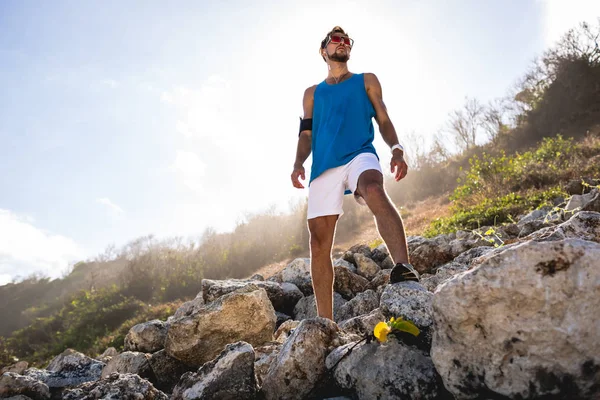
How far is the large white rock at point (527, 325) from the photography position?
112 centimetres

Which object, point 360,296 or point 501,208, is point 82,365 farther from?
point 501,208

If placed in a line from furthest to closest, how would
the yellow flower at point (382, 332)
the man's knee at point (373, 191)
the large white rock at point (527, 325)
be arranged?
the man's knee at point (373, 191) < the yellow flower at point (382, 332) < the large white rock at point (527, 325)

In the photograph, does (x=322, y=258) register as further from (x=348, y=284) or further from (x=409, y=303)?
(x=348, y=284)

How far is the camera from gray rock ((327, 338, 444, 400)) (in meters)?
1.44

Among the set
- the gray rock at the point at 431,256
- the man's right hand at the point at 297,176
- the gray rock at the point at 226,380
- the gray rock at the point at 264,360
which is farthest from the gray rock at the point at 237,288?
the gray rock at the point at 226,380

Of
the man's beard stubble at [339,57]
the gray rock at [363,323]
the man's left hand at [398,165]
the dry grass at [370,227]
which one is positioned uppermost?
the man's beard stubble at [339,57]

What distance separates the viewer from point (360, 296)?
3.28 meters

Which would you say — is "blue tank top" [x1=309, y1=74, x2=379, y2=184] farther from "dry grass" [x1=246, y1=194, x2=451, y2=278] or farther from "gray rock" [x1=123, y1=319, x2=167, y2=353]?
"dry grass" [x1=246, y1=194, x2=451, y2=278]

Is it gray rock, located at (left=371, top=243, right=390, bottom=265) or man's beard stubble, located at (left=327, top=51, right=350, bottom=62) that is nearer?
man's beard stubble, located at (left=327, top=51, right=350, bottom=62)

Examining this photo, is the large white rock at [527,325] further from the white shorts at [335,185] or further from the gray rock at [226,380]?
the white shorts at [335,185]

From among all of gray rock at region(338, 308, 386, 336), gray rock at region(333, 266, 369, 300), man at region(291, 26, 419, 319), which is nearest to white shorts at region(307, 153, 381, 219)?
man at region(291, 26, 419, 319)

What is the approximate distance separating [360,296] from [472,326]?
205cm

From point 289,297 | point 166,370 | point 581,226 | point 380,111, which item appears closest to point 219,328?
point 166,370

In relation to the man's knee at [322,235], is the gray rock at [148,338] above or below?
below
